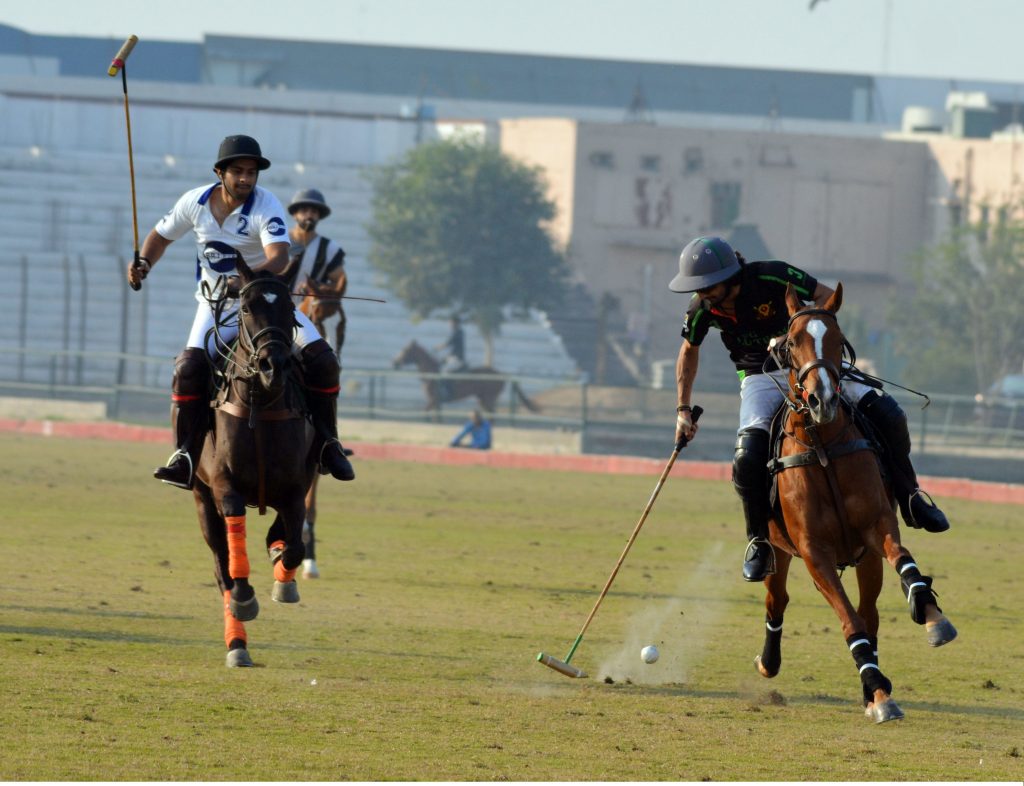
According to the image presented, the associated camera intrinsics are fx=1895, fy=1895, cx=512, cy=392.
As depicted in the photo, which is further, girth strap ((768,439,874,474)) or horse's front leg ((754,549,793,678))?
horse's front leg ((754,549,793,678))

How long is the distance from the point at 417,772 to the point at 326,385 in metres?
3.87

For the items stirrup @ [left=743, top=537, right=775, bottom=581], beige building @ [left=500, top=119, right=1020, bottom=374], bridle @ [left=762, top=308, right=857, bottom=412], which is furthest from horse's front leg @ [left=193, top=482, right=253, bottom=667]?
beige building @ [left=500, top=119, right=1020, bottom=374]

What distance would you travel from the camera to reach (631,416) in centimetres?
3512

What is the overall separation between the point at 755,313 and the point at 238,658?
133 inches

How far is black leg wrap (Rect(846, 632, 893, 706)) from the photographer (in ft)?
29.9

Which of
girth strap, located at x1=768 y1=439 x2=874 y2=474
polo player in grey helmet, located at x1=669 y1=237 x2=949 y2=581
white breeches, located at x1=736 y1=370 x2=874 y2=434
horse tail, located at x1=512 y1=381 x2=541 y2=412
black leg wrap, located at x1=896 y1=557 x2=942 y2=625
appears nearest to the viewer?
black leg wrap, located at x1=896 y1=557 x2=942 y2=625

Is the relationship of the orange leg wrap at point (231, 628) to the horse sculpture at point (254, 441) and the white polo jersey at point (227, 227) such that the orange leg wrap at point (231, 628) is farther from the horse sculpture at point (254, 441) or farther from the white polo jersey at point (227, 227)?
the white polo jersey at point (227, 227)

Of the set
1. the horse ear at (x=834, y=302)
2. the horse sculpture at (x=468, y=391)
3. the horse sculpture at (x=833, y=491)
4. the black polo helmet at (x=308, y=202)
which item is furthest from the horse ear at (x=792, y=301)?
the horse sculpture at (x=468, y=391)

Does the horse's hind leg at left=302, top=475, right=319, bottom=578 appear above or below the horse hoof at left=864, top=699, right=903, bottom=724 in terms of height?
below

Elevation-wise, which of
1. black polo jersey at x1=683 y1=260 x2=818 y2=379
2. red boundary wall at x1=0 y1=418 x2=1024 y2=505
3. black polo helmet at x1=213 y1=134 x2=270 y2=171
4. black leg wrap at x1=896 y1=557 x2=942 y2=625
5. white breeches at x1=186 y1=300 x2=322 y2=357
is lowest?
red boundary wall at x1=0 y1=418 x2=1024 y2=505

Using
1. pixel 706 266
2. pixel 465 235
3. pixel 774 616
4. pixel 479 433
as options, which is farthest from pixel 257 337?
pixel 465 235

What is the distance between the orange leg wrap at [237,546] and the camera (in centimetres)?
1037

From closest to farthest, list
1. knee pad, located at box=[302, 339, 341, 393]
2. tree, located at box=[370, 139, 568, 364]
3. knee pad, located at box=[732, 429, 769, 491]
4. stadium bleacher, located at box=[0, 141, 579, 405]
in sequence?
knee pad, located at box=[732, 429, 769, 491], knee pad, located at box=[302, 339, 341, 393], stadium bleacher, located at box=[0, 141, 579, 405], tree, located at box=[370, 139, 568, 364]

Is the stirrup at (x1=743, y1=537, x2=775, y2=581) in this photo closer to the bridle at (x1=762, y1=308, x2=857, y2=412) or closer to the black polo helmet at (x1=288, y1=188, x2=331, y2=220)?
the bridle at (x1=762, y1=308, x2=857, y2=412)
